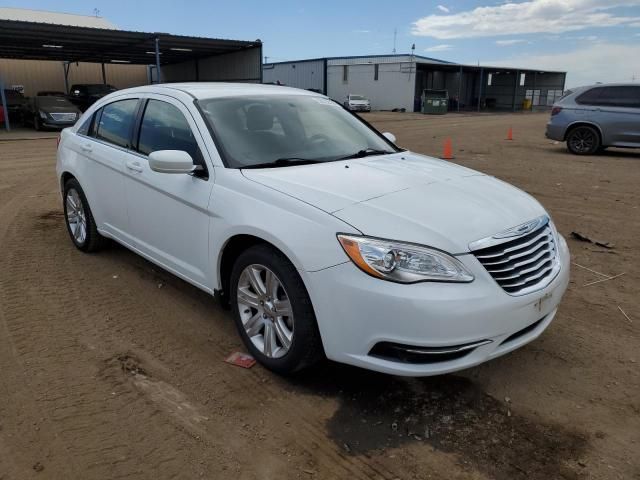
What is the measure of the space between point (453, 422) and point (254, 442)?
1.06m

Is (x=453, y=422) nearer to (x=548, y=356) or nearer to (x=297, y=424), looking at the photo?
(x=297, y=424)

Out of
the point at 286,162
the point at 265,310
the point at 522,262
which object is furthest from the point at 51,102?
the point at 522,262

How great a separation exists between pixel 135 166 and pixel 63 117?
20.8 meters

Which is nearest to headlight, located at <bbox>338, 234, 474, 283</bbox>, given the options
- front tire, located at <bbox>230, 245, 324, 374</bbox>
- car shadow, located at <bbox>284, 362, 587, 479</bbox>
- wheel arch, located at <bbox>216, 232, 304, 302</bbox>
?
front tire, located at <bbox>230, 245, 324, 374</bbox>

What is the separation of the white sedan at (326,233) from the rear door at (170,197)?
15mm

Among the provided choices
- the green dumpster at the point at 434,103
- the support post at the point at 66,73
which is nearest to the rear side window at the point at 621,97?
the green dumpster at the point at 434,103

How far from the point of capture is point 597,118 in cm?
1316

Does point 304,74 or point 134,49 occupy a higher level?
point 134,49

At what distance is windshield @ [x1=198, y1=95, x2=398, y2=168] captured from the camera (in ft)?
12.0

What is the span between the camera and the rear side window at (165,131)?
149 inches

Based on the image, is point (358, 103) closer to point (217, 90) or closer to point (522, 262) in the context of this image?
point (217, 90)

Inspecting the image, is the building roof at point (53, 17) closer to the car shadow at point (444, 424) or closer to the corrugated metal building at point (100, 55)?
the corrugated metal building at point (100, 55)

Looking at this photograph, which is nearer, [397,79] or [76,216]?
[76,216]

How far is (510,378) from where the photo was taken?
3.26 m
